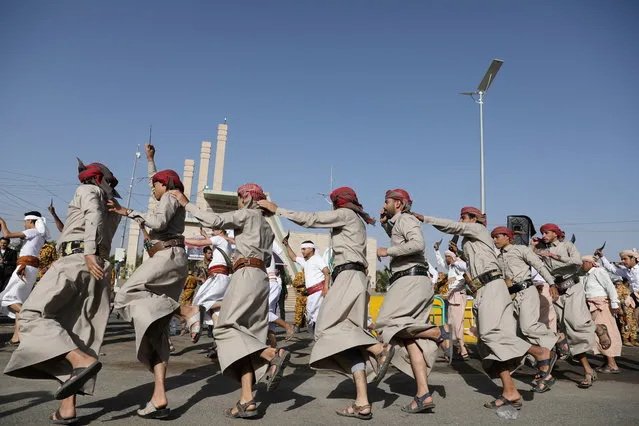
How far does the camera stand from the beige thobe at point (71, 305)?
3596 millimetres

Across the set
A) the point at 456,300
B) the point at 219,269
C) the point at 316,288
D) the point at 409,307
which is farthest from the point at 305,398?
the point at 456,300

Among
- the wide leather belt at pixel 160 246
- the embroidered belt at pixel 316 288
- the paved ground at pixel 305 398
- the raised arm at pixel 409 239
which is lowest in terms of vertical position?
the paved ground at pixel 305 398

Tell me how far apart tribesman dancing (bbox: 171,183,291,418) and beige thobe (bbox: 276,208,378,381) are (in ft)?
1.22

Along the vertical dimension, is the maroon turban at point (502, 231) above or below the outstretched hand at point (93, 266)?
above

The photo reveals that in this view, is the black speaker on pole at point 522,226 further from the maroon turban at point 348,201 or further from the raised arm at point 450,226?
the maroon turban at point 348,201

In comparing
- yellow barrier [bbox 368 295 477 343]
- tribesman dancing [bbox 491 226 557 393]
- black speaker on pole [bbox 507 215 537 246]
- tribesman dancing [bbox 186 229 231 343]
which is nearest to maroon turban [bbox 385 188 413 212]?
tribesman dancing [bbox 491 226 557 393]

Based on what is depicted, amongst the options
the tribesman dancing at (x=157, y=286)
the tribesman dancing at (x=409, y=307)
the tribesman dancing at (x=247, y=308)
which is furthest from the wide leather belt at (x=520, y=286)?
the tribesman dancing at (x=157, y=286)

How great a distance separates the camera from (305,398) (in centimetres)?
482

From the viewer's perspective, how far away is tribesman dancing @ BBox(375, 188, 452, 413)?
468 centimetres

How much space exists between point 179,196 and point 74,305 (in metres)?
1.27

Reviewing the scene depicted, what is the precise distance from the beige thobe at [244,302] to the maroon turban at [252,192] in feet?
0.43

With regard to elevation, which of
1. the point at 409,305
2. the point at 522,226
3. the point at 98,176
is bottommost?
the point at 409,305

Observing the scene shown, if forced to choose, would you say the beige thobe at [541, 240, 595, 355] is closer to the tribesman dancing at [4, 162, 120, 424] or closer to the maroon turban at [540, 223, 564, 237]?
the maroon turban at [540, 223, 564, 237]

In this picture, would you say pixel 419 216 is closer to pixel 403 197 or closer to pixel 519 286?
pixel 403 197
